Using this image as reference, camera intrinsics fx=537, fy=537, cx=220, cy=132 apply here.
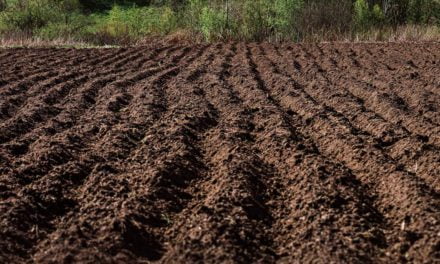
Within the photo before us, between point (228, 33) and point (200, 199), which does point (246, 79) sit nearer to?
point (200, 199)

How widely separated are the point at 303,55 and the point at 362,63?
2508 mm

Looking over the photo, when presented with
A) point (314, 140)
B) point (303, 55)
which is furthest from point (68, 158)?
point (303, 55)

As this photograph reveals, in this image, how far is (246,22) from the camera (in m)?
23.8

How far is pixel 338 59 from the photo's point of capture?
547 inches

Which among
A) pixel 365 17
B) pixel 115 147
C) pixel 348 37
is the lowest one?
pixel 348 37

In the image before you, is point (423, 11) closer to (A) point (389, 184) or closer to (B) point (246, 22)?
(B) point (246, 22)

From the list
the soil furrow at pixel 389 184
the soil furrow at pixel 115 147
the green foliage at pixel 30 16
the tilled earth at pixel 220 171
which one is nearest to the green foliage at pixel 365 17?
the tilled earth at pixel 220 171

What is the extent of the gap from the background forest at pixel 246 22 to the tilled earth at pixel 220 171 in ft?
42.8

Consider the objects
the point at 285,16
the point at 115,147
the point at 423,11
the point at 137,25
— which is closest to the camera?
the point at 115,147

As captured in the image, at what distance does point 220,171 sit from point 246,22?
63.9 ft

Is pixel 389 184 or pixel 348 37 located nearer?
pixel 389 184

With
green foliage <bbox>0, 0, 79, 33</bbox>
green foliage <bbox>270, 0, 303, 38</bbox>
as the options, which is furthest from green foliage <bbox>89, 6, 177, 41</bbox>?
green foliage <bbox>270, 0, 303, 38</bbox>

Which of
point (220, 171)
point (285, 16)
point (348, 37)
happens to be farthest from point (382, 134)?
point (285, 16)

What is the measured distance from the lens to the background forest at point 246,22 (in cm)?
2239
